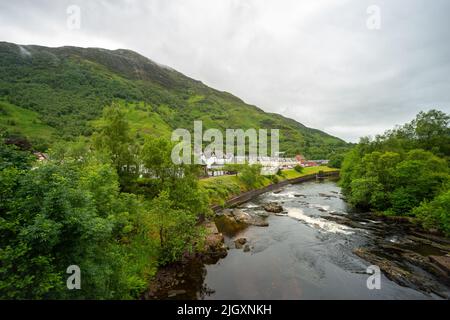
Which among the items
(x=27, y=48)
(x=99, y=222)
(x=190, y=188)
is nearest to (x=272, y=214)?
(x=190, y=188)

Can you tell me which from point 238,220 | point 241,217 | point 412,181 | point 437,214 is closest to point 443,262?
point 437,214

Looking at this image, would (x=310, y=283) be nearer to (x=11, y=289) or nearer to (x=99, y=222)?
(x=99, y=222)

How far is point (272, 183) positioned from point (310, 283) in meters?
55.4

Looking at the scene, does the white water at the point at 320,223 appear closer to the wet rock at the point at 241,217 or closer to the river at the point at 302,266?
the river at the point at 302,266

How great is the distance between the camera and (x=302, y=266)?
21453mm

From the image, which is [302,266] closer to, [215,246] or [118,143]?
[215,246]

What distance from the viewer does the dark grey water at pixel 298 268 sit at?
1720cm

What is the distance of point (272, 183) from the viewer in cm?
7325

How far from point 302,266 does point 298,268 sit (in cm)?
64

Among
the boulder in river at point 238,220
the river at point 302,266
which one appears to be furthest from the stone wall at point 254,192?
the river at point 302,266

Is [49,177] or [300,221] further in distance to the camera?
[300,221]

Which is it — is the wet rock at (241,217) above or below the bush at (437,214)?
below

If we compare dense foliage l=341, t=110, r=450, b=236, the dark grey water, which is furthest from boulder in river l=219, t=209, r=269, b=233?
dense foliage l=341, t=110, r=450, b=236

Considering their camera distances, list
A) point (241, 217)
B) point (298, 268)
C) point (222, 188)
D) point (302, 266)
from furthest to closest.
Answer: point (222, 188) < point (241, 217) < point (302, 266) < point (298, 268)
